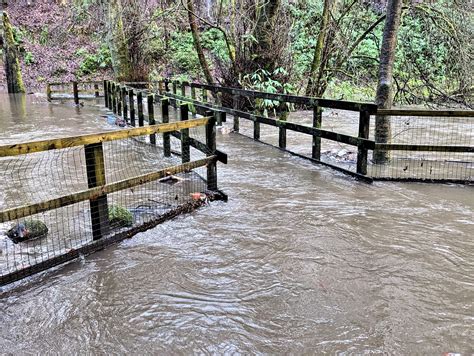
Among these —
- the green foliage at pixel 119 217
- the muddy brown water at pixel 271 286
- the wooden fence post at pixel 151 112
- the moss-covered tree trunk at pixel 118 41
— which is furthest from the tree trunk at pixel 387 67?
the moss-covered tree trunk at pixel 118 41

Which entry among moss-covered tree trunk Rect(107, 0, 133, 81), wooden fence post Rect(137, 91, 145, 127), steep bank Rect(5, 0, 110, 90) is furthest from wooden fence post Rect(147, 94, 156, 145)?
steep bank Rect(5, 0, 110, 90)

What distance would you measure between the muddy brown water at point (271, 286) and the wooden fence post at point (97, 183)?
31cm

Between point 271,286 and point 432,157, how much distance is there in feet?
20.9

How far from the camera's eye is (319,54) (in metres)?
14.6

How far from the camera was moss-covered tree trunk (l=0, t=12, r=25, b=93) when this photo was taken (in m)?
22.8

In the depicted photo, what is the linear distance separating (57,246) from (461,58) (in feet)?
33.0

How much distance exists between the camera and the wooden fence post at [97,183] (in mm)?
4746

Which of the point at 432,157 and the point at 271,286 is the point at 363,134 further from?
the point at 271,286

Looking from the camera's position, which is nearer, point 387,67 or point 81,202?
point 81,202

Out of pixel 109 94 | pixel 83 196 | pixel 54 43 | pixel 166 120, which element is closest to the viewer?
pixel 83 196

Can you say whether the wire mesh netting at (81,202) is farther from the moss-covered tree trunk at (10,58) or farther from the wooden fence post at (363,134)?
the moss-covered tree trunk at (10,58)

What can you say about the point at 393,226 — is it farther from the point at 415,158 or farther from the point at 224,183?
the point at 415,158

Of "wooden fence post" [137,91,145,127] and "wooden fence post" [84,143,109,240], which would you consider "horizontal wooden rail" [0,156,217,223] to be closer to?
"wooden fence post" [84,143,109,240]

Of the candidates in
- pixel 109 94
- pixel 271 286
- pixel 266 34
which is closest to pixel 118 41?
pixel 109 94
